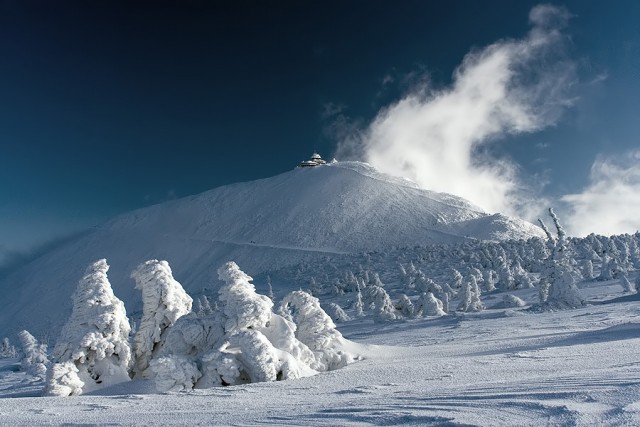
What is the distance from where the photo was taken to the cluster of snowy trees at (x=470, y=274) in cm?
4081

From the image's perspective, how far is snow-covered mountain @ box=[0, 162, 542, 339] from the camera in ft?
421

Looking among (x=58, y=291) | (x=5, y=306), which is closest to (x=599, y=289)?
(x=58, y=291)

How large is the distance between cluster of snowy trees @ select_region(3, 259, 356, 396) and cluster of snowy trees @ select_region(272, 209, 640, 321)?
25.9 m

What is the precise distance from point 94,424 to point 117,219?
191 meters

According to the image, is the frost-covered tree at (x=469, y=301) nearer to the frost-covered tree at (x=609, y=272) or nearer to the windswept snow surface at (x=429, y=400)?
the frost-covered tree at (x=609, y=272)

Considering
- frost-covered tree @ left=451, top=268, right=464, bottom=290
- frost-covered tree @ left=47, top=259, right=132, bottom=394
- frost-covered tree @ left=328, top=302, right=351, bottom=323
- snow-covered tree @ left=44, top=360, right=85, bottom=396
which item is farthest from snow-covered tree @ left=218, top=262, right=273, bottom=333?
frost-covered tree @ left=451, top=268, right=464, bottom=290

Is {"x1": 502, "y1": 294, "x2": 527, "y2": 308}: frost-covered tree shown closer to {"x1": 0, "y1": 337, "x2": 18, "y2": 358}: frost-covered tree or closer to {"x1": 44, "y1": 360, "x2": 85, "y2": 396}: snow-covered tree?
{"x1": 44, "y1": 360, "x2": 85, "y2": 396}: snow-covered tree

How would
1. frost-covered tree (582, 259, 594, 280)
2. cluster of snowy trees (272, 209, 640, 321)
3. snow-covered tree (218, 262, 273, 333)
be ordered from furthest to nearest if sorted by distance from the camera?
1. frost-covered tree (582, 259, 594, 280)
2. cluster of snowy trees (272, 209, 640, 321)
3. snow-covered tree (218, 262, 273, 333)

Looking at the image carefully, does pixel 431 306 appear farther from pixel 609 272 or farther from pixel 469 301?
pixel 609 272

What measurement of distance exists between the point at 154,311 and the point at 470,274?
156ft

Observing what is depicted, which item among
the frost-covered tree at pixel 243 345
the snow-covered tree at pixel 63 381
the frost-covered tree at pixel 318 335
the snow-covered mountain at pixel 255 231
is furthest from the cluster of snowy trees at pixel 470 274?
the snow-covered tree at pixel 63 381

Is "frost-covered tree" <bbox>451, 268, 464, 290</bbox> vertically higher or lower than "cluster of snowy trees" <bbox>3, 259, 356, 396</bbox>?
higher

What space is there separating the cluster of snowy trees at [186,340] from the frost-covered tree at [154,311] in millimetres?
45

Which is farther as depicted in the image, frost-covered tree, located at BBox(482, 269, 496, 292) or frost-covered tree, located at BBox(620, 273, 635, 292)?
frost-covered tree, located at BBox(482, 269, 496, 292)
